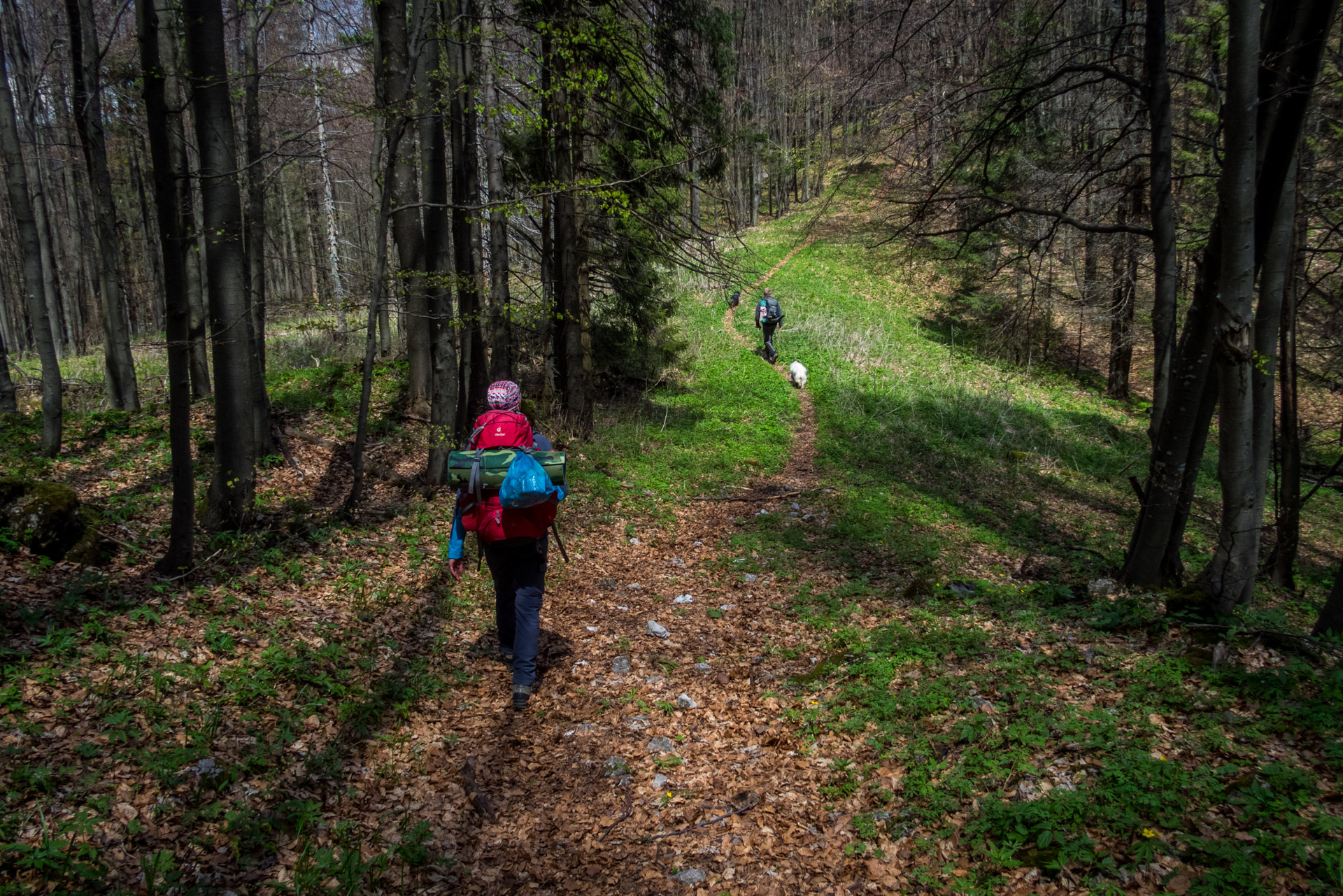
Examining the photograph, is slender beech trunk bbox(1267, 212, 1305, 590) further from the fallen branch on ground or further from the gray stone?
the fallen branch on ground

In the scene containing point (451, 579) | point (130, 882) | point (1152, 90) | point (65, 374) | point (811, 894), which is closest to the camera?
point (130, 882)

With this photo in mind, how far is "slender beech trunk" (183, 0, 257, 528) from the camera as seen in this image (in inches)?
216

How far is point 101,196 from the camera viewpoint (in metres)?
9.31

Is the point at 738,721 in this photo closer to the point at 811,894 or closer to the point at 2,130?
the point at 811,894

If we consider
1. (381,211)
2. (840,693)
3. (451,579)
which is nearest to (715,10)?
(381,211)

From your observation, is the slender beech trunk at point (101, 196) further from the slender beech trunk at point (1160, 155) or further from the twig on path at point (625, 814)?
the slender beech trunk at point (1160, 155)

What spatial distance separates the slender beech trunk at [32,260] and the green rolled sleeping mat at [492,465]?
7.09 m

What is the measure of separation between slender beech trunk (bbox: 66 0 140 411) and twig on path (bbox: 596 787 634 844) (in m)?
8.39

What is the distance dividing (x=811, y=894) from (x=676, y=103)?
1091 centimetres

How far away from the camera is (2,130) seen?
8453mm

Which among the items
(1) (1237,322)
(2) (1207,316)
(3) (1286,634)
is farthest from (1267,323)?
(3) (1286,634)

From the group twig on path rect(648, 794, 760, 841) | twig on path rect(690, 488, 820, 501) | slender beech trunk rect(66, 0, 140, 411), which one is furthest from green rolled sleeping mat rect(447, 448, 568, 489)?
slender beech trunk rect(66, 0, 140, 411)

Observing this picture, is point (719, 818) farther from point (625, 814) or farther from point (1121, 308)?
point (1121, 308)

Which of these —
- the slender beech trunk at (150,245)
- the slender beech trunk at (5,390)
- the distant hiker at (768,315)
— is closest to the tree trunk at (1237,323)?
the distant hiker at (768,315)
